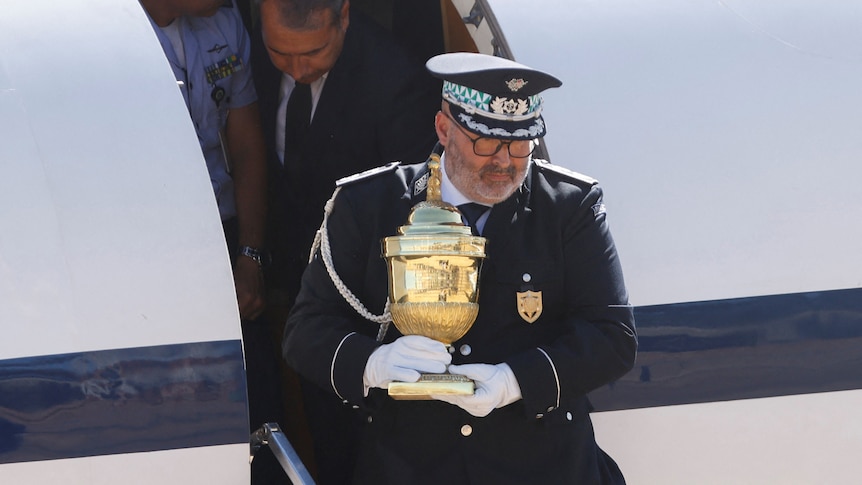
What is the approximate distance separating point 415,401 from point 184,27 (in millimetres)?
1512

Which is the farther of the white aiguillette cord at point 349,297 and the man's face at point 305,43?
the man's face at point 305,43

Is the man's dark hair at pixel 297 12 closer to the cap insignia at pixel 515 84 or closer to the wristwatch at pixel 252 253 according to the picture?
the wristwatch at pixel 252 253

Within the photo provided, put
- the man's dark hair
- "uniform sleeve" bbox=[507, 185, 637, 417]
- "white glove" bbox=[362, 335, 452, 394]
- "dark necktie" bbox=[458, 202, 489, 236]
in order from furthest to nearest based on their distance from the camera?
1. the man's dark hair
2. "dark necktie" bbox=[458, 202, 489, 236]
3. "uniform sleeve" bbox=[507, 185, 637, 417]
4. "white glove" bbox=[362, 335, 452, 394]

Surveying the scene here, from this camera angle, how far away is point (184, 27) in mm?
3604

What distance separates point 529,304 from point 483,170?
34cm

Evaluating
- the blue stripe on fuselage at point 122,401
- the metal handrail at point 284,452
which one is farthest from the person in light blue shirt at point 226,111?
the blue stripe on fuselage at point 122,401

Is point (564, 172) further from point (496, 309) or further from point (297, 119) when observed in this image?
point (297, 119)

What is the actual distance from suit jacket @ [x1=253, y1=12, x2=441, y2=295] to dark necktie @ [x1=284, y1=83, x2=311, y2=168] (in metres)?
0.03

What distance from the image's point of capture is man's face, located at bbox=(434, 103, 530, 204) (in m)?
2.68

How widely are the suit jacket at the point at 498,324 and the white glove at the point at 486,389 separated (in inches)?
4.6

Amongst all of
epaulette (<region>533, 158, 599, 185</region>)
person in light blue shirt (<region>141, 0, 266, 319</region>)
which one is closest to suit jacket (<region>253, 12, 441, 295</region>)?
person in light blue shirt (<region>141, 0, 266, 319</region>)

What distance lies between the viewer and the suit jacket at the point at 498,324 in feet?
8.89

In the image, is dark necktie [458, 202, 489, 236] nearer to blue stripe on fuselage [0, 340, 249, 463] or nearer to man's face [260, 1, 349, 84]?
blue stripe on fuselage [0, 340, 249, 463]

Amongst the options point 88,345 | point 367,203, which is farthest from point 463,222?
point 88,345
